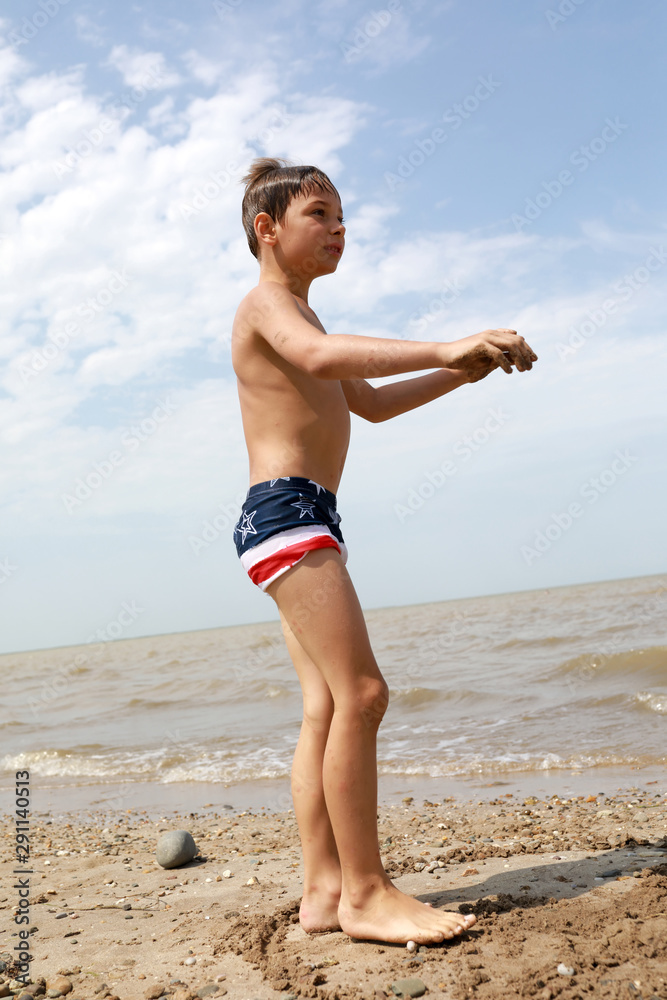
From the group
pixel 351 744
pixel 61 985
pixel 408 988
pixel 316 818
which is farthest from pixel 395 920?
pixel 61 985

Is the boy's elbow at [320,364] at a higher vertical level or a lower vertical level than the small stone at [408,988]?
higher

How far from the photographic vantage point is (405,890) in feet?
8.90

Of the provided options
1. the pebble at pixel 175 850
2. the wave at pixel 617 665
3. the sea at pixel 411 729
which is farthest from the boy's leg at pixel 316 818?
the wave at pixel 617 665

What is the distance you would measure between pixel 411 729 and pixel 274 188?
20.5 feet

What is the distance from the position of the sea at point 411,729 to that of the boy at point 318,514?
324 centimetres

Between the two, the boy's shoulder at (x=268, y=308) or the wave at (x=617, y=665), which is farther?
the wave at (x=617, y=665)

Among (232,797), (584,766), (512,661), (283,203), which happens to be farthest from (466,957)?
(512,661)

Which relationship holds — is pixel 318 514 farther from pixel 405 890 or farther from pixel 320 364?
pixel 405 890

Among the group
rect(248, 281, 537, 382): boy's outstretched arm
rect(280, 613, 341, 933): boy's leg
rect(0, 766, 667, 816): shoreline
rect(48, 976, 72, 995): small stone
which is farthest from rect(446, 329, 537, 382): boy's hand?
rect(0, 766, 667, 816): shoreline

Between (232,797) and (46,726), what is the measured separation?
234 inches

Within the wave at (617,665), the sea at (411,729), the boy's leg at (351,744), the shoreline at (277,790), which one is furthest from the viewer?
the wave at (617,665)

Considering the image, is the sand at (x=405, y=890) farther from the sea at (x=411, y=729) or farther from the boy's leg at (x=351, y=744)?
the sea at (x=411, y=729)

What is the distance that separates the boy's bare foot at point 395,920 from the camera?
6.68 feet

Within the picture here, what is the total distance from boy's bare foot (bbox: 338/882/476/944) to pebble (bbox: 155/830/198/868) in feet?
6.24
